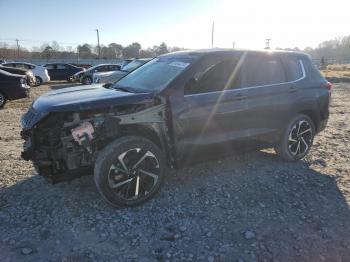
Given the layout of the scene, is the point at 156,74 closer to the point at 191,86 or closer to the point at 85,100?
the point at 191,86

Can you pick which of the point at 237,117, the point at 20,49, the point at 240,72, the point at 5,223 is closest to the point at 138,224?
the point at 5,223

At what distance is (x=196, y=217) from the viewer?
4.32 m

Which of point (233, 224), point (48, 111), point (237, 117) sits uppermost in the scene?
point (48, 111)

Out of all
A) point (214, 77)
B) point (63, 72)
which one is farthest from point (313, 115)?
point (63, 72)

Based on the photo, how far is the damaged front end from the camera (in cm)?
414

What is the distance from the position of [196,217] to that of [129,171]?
3.09 feet

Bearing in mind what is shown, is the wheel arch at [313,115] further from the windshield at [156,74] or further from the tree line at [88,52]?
the tree line at [88,52]

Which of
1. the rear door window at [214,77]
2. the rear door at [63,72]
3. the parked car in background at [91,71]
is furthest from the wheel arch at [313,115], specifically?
the rear door at [63,72]

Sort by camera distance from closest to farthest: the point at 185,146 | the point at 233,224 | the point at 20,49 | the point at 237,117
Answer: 1. the point at 233,224
2. the point at 185,146
3. the point at 237,117
4. the point at 20,49

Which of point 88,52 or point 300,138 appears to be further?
point 88,52

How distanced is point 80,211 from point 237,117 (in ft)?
7.85

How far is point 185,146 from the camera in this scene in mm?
4723

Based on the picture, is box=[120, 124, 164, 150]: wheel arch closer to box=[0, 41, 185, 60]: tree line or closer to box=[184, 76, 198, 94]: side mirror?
box=[184, 76, 198, 94]: side mirror

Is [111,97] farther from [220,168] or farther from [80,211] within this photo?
[220,168]
